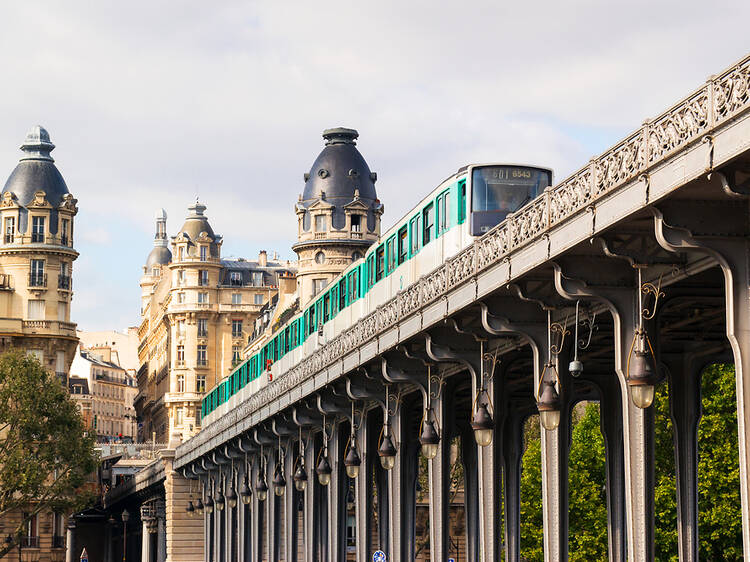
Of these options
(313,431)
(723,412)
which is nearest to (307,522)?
(313,431)

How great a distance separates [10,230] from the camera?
135 metres

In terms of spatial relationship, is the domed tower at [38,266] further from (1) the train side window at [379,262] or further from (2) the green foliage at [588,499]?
(1) the train side window at [379,262]

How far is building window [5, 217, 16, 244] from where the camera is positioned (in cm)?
13475

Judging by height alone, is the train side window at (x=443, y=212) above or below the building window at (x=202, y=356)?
below

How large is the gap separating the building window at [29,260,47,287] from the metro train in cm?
7382

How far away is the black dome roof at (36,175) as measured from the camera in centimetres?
13738

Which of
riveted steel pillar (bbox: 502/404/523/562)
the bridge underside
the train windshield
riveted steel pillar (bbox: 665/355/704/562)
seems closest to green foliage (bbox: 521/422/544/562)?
the bridge underside

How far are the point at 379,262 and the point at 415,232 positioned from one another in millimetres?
5572

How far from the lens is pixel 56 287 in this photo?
5266 inches

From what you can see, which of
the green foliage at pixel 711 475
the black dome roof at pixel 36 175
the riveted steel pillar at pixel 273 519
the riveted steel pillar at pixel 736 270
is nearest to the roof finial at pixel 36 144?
the black dome roof at pixel 36 175

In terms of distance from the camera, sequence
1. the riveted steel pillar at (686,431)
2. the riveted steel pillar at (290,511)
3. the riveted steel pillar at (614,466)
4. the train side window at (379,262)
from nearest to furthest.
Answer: the riveted steel pillar at (686,431) < the riveted steel pillar at (614,466) < the train side window at (379,262) < the riveted steel pillar at (290,511)

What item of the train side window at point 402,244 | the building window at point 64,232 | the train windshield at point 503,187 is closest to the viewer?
the train windshield at point 503,187

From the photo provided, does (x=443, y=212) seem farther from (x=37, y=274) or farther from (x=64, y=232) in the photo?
(x=64, y=232)

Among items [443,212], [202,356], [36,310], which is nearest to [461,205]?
[443,212]
